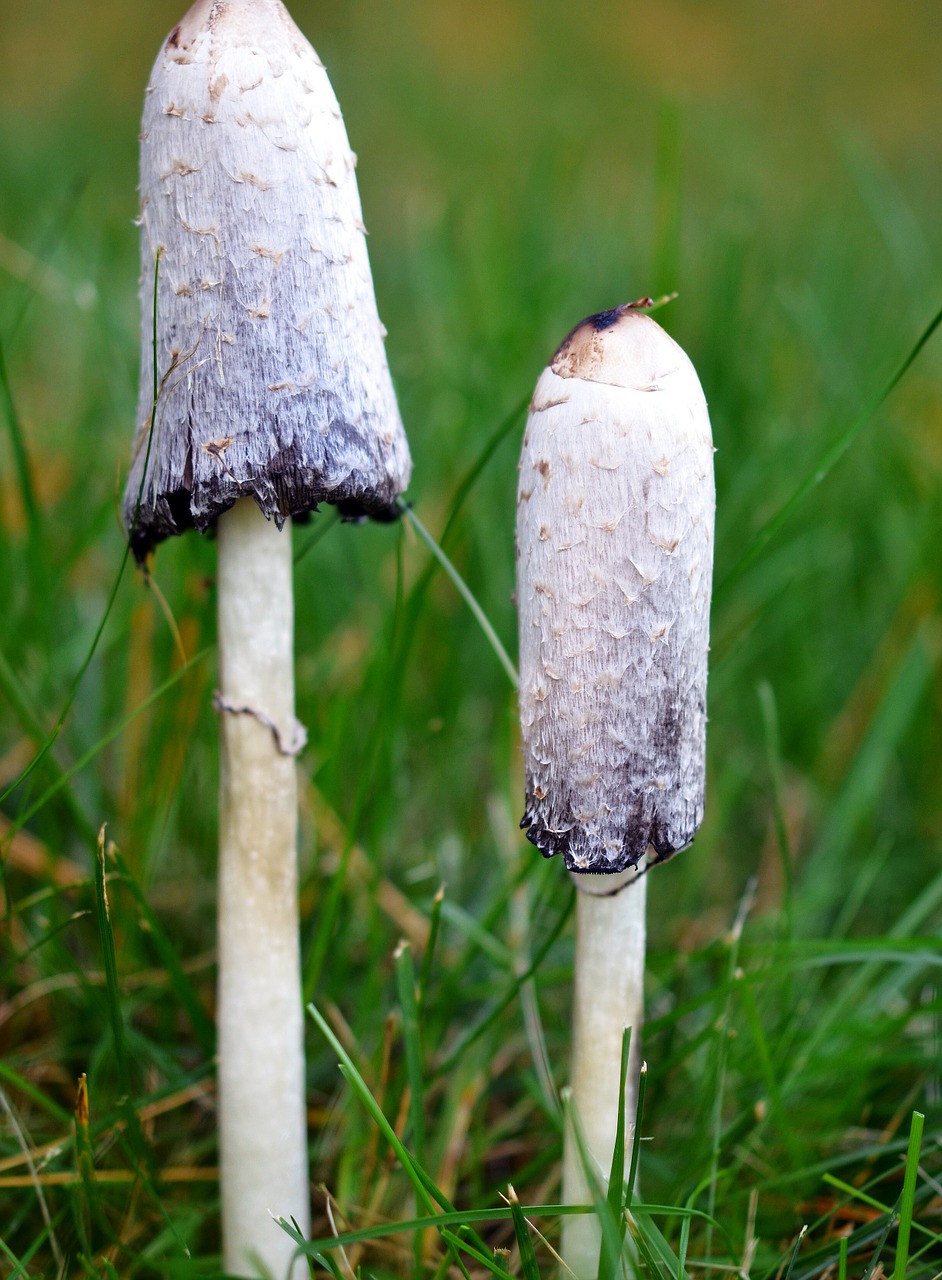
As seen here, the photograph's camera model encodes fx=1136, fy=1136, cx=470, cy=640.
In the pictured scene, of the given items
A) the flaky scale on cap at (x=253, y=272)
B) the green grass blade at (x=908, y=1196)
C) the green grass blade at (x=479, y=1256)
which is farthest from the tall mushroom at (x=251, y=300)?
the green grass blade at (x=908, y=1196)

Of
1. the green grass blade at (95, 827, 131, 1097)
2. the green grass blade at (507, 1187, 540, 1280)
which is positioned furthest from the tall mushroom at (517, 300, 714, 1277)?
the green grass blade at (95, 827, 131, 1097)

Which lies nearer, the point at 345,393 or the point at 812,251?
the point at 345,393

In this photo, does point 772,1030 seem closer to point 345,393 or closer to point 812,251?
point 345,393

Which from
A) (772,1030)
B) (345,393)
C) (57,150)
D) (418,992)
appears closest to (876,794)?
(772,1030)

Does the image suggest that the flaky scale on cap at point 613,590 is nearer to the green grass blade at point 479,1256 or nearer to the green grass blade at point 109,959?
the green grass blade at point 479,1256

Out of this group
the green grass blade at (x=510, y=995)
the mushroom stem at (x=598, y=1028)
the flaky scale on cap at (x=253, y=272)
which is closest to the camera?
the flaky scale on cap at (x=253, y=272)

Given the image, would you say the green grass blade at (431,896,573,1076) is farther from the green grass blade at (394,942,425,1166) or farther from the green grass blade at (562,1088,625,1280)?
the green grass blade at (562,1088,625,1280)
